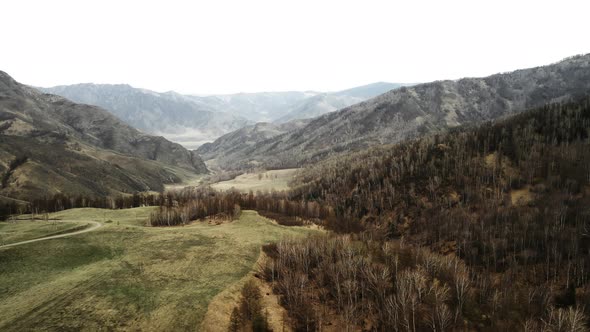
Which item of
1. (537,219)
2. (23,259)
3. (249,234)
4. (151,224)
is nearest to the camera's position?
(23,259)

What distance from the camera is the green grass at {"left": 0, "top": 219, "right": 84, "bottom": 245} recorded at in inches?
2996

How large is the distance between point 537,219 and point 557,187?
50.6 m

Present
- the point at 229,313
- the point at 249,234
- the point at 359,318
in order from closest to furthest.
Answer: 1. the point at 229,313
2. the point at 359,318
3. the point at 249,234

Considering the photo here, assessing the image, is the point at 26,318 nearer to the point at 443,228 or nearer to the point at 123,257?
the point at 123,257

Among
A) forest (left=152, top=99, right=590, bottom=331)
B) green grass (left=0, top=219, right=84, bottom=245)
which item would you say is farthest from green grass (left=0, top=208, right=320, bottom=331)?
forest (left=152, top=99, right=590, bottom=331)

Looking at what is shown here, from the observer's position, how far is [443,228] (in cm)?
16575

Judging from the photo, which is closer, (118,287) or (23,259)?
(118,287)

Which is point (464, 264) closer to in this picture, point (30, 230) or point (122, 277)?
point (122, 277)

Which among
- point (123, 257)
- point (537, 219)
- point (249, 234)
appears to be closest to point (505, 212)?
point (537, 219)

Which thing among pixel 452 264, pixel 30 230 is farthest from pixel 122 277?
pixel 452 264

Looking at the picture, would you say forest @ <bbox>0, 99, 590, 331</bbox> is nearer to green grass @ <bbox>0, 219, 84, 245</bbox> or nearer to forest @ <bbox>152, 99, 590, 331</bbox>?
forest @ <bbox>152, 99, 590, 331</bbox>

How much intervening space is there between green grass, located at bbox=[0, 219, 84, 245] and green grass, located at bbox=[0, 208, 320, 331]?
8.51 m

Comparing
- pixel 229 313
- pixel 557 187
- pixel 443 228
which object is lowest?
pixel 443 228

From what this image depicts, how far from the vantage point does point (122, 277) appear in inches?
2352
